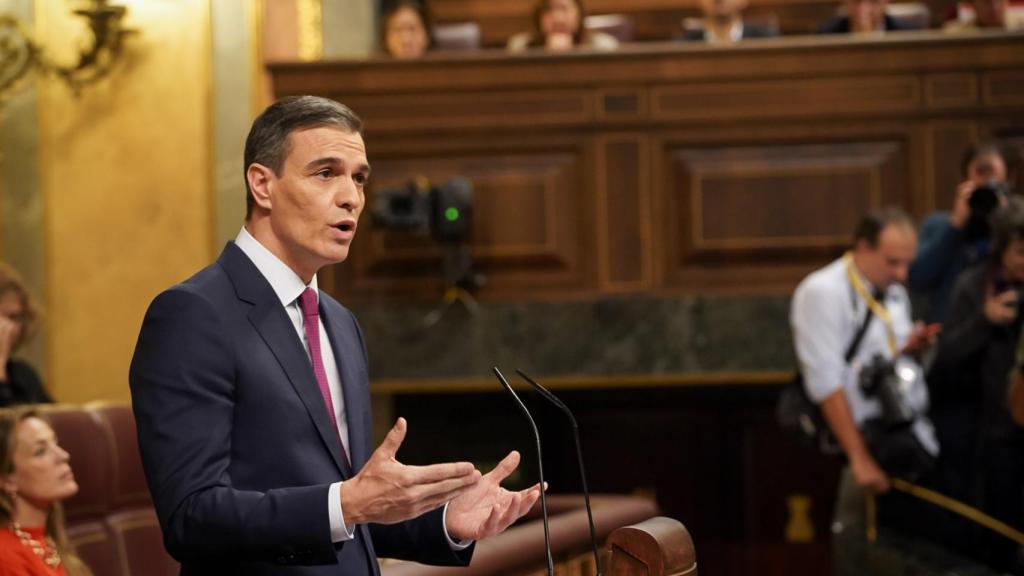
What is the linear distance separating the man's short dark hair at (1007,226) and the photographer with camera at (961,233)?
352 millimetres

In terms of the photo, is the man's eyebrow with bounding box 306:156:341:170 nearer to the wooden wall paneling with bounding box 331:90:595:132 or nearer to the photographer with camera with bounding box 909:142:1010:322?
the photographer with camera with bounding box 909:142:1010:322

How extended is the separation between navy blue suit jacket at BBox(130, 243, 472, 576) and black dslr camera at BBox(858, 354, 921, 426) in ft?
8.90

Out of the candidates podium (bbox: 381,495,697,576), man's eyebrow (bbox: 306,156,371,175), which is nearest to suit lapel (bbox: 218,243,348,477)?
man's eyebrow (bbox: 306,156,371,175)

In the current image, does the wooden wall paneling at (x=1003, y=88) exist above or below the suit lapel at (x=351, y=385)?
above

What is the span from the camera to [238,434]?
1740 millimetres

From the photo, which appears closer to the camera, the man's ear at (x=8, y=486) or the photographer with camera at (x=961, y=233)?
the man's ear at (x=8, y=486)

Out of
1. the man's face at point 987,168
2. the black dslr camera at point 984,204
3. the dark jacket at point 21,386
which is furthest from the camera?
the man's face at point 987,168

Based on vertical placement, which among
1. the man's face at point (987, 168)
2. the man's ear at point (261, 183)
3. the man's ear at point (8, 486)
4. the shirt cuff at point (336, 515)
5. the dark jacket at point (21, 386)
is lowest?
the man's ear at point (8, 486)

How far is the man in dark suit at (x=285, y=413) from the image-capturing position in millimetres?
1627

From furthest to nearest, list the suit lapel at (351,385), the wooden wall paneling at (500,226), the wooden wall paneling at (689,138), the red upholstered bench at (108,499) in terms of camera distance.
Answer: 1. the wooden wall paneling at (500,226)
2. the wooden wall paneling at (689,138)
3. the red upholstered bench at (108,499)
4. the suit lapel at (351,385)

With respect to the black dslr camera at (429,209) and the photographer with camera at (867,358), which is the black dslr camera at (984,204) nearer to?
the photographer with camera at (867,358)

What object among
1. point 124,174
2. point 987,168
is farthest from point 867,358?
point 124,174

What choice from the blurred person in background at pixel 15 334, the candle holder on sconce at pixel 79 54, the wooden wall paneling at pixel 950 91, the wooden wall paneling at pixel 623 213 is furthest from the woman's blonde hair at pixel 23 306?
the wooden wall paneling at pixel 950 91

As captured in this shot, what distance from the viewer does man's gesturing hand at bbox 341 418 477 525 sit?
1562 millimetres
